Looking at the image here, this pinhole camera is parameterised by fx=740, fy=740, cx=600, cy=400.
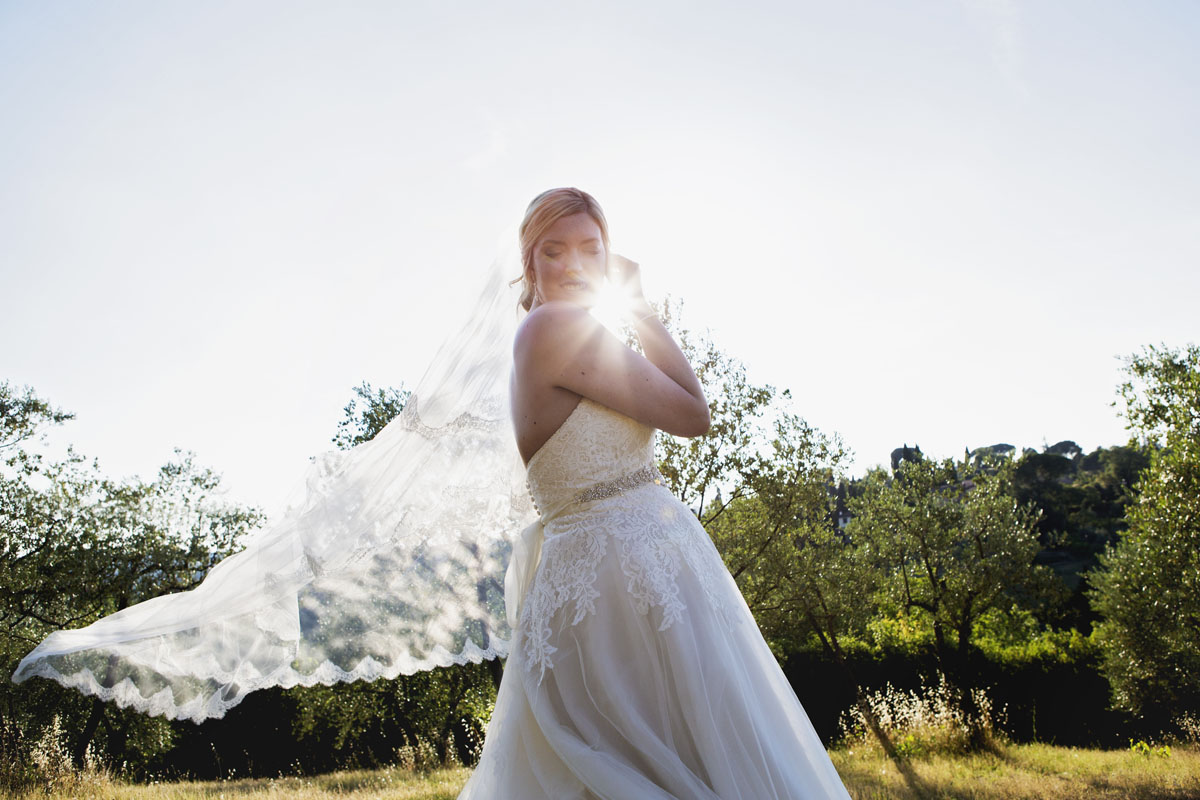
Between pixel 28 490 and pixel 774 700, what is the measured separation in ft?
71.2

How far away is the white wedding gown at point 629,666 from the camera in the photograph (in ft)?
5.87

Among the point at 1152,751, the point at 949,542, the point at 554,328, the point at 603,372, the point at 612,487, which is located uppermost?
the point at 554,328

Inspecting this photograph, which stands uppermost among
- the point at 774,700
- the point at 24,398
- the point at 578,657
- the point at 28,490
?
the point at 24,398

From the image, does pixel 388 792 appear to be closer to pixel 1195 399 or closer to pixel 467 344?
pixel 467 344

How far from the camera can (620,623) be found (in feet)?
6.63

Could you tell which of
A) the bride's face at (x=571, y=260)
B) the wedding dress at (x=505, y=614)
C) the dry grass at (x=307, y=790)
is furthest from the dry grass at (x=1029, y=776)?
the bride's face at (x=571, y=260)

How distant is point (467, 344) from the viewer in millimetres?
3283

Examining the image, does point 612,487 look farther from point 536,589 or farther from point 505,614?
point 505,614

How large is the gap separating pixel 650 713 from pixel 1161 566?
16.5 metres

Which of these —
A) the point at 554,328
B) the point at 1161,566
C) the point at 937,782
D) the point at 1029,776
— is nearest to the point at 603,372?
the point at 554,328

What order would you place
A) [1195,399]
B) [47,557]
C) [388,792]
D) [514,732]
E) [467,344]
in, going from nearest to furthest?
[514,732] → [467,344] → [388,792] → [1195,399] → [47,557]

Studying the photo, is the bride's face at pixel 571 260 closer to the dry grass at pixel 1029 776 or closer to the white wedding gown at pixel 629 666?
the white wedding gown at pixel 629 666

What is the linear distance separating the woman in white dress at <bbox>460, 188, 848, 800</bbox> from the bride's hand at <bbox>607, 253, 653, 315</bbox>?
2.9 inches

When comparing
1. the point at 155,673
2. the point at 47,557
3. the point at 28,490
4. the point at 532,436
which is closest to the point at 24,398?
the point at 28,490
